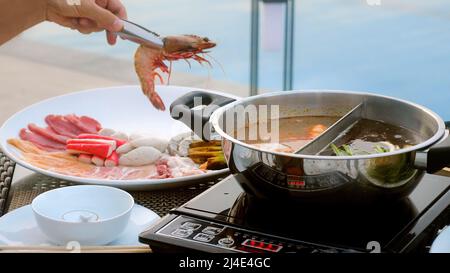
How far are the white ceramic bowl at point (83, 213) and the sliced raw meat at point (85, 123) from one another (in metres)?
0.51

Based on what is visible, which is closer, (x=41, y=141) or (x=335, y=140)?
(x=335, y=140)

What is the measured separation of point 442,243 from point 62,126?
3.52ft

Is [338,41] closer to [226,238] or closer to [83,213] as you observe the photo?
[83,213]

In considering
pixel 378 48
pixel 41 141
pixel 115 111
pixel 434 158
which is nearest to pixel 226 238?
pixel 434 158

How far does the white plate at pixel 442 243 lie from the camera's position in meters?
0.99

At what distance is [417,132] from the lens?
3.88 feet

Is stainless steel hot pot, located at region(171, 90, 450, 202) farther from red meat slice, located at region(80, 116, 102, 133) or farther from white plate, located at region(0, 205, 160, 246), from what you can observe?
red meat slice, located at region(80, 116, 102, 133)

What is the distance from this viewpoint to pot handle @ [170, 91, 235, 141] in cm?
132

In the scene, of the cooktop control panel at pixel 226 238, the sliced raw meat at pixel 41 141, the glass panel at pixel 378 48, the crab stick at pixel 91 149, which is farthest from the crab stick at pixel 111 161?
the glass panel at pixel 378 48

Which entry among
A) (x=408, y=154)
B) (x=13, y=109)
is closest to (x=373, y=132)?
(x=408, y=154)

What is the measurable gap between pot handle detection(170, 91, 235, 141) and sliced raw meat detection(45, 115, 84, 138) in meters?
0.45

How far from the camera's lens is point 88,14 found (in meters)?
1.70

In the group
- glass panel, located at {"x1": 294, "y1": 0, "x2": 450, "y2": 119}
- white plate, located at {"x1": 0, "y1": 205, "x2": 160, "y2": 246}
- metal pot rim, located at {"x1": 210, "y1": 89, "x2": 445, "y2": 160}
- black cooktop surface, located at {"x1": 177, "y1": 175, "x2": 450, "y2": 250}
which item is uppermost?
metal pot rim, located at {"x1": 210, "y1": 89, "x2": 445, "y2": 160}

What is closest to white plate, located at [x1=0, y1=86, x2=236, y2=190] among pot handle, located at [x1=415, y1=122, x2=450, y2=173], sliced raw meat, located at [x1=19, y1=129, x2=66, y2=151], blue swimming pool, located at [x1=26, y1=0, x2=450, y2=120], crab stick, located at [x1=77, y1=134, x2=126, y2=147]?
sliced raw meat, located at [x1=19, y1=129, x2=66, y2=151]
